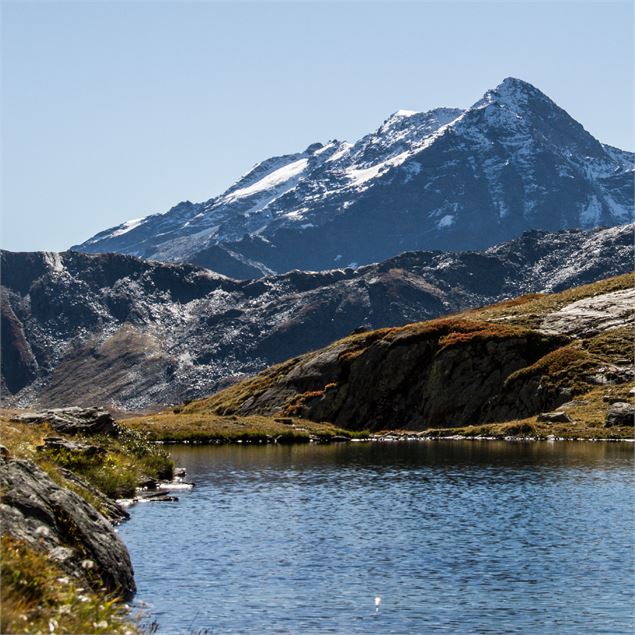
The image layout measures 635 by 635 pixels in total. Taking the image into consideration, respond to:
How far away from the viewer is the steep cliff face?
11994cm

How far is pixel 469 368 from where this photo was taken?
12600cm

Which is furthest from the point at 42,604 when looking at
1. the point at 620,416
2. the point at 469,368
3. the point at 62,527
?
the point at 469,368

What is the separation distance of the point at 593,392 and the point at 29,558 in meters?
101

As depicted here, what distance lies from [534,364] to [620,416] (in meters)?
21.6

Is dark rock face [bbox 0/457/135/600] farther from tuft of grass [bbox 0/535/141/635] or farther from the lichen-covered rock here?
the lichen-covered rock

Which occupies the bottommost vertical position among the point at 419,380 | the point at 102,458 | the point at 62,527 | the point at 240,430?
the point at 240,430

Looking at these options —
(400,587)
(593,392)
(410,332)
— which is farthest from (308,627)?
(410,332)

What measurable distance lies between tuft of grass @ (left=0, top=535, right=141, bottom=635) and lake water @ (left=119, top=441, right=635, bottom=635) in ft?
27.4

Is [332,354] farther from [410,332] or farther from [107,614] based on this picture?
[107,614]

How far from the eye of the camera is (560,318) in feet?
446

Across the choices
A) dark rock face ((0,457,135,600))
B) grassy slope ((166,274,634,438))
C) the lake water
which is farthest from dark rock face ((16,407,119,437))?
grassy slope ((166,274,634,438))

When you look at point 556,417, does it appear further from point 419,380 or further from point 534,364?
point 419,380

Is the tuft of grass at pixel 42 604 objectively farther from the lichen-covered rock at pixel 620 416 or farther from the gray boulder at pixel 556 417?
the gray boulder at pixel 556 417

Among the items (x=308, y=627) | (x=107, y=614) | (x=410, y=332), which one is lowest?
(x=308, y=627)
